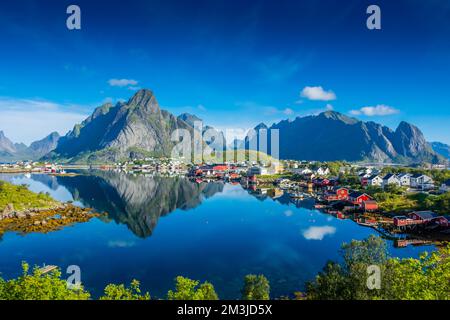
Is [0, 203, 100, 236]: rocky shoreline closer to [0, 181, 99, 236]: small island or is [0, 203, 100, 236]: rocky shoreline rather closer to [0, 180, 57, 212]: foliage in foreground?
[0, 181, 99, 236]: small island

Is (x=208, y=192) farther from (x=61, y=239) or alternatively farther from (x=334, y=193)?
(x=61, y=239)

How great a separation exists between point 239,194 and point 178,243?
131ft

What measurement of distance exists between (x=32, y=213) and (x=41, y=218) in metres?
3.16

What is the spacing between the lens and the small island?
39.1 metres

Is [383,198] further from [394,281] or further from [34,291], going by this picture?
[34,291]

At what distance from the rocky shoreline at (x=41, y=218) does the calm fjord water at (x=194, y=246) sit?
2.02 meters

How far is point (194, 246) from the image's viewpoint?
33.9 m

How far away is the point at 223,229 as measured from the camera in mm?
41625

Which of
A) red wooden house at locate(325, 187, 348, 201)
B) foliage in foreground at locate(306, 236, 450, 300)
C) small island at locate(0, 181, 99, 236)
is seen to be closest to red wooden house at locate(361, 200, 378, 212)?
red wooden house at locate(325, 187, 348, 201)

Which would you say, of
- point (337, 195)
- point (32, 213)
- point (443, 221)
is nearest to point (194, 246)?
point (32, 213)

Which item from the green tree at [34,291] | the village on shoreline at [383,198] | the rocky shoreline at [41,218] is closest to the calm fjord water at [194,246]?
the rocky shoreline at [41,218]

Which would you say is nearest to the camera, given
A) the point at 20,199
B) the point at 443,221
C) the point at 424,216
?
the point at 443,221
